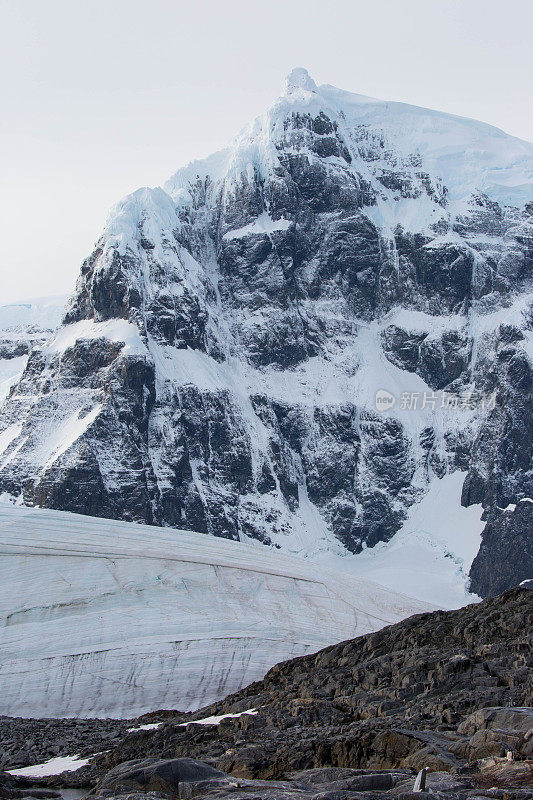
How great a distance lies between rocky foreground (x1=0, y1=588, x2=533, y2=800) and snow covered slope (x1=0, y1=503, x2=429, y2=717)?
10643 millimetres

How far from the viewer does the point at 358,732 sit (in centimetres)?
4475

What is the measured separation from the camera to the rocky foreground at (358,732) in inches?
1470

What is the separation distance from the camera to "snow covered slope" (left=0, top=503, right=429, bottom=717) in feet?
303

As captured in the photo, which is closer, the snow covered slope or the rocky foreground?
the rocky foreground

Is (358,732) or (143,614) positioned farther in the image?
(143,614)

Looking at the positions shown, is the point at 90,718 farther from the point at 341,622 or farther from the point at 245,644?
the point at 341,622

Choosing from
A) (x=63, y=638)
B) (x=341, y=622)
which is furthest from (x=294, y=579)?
(x=63, y=638)

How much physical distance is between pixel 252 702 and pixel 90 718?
96.1 feet

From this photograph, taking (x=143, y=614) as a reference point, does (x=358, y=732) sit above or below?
above

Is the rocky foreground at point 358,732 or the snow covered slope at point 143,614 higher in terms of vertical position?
the rocky foreground at point 358,732

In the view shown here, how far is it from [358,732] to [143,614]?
188 ft

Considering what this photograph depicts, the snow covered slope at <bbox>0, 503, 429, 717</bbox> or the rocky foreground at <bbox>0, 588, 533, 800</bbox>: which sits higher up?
the rocky foreground at <bbox>0, 588, 533, 800</bbox>

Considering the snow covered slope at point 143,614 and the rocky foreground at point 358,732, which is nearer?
the rocky foreground at point 358,732

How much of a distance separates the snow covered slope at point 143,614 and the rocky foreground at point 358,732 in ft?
34.9
